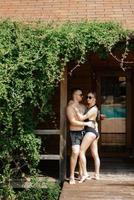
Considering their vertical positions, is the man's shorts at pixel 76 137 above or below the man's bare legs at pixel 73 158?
above

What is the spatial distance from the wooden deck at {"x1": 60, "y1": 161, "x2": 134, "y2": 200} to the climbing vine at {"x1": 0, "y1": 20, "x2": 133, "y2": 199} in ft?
3.82

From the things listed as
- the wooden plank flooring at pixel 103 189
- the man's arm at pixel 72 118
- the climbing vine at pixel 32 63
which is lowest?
the wooden plank flooring at pixel 103 189

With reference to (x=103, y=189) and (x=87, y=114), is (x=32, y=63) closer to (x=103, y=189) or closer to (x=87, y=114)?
(x=87, y=114)

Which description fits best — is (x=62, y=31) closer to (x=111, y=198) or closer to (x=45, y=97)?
(x=45, y=97)

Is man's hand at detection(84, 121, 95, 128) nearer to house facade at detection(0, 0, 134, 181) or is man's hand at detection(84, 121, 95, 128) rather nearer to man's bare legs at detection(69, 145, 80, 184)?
man's bare legs at detection(69, 145, 80, 184)

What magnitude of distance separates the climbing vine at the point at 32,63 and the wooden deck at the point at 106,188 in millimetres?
1163

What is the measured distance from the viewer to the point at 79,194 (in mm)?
9320

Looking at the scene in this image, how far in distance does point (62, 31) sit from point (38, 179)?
3.18 metres

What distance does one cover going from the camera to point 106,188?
9703 millimetres

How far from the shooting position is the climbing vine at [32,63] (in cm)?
977

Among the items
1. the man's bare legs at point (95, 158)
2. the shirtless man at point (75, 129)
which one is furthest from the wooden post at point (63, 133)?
the man's bare legs at point (95, 158)

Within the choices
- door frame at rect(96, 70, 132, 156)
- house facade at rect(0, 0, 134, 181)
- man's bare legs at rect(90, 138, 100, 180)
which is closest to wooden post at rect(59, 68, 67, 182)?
man's bare legs at rect(90, 138, 100, 180)

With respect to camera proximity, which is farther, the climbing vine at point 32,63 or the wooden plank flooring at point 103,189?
the climbing vine at point 32,63

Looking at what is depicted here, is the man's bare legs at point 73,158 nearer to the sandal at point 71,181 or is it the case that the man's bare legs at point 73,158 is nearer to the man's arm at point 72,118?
the sandal at point 71,181
